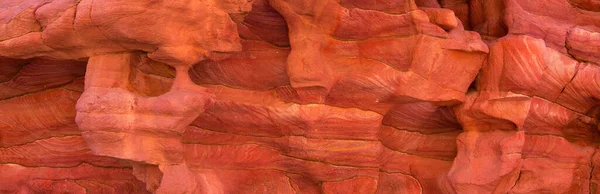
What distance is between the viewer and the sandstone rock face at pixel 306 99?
12.8 feet

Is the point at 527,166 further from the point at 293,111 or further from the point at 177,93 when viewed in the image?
the point at 177,93

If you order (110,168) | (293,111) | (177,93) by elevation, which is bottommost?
(110,168)

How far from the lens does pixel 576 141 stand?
4.66m

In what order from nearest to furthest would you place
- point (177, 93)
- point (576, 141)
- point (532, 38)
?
point (177, 93) < point (532, 38) < point (576, 141)

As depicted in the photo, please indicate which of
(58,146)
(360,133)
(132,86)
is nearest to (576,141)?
(360,133)

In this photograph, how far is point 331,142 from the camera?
4.39 metres

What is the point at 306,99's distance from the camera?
14.1 feet

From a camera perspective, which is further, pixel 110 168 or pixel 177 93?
pixel 110 168

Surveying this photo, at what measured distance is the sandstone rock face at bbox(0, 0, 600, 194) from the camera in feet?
12.8

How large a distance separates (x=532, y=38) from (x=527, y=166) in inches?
36.1

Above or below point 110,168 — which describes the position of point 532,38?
above

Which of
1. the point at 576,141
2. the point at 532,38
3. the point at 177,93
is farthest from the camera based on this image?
the point at 576,141

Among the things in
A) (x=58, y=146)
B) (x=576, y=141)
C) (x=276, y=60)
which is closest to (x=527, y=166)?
(x=576, y=141)

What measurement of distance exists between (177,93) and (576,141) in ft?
9.68
